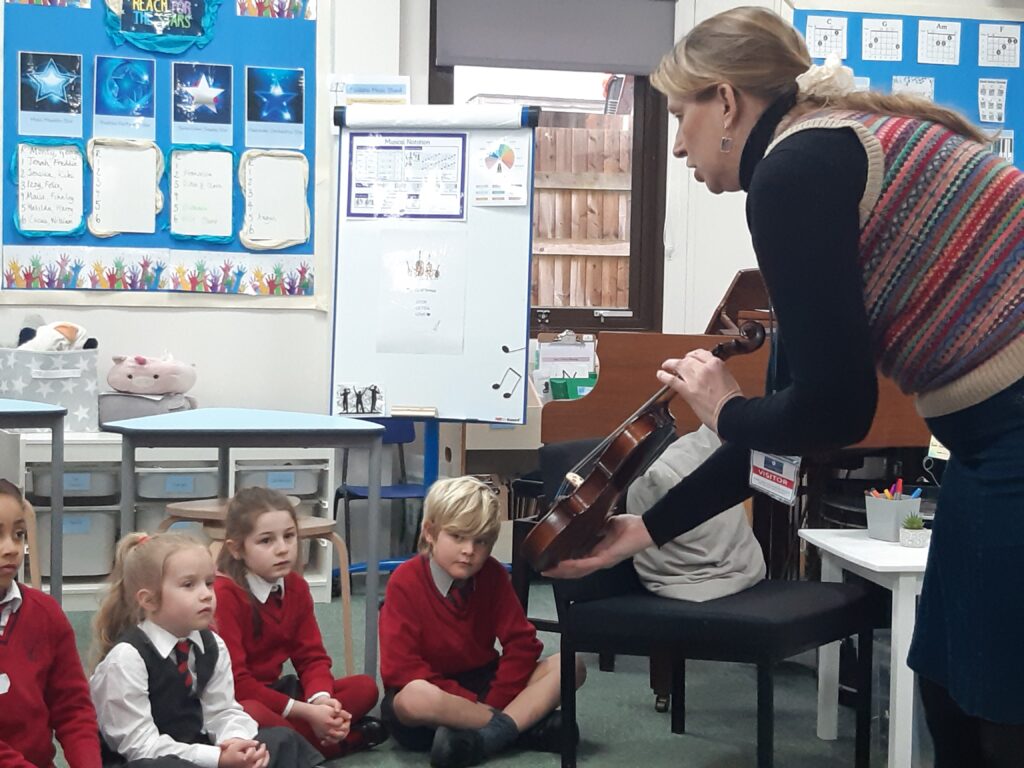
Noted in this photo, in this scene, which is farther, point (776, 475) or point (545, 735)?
point (545, 735)

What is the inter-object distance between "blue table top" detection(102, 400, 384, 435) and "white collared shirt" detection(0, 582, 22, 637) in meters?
0.68

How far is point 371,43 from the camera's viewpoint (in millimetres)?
4754

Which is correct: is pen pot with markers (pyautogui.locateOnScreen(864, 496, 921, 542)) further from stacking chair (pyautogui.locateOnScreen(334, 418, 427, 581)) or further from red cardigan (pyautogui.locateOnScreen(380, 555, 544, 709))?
stacking chair (pyautogui.locateOnScreen(334, 418, 427, 581))

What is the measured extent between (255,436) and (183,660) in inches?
26.8

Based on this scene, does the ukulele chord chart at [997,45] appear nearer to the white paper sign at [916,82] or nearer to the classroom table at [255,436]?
the white paper sign at [916,82]

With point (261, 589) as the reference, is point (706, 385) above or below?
above

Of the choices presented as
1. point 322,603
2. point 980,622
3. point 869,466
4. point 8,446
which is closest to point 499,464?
point 322,603

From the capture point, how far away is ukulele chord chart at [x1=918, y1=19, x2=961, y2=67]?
16.6 ft

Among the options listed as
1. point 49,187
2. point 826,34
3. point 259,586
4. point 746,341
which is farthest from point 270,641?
point 826,34

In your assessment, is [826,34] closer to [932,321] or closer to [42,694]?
[42,694]

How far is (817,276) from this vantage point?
975 millimetres

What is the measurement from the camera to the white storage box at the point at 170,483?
4277 millimetres

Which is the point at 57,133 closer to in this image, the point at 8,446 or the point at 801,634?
the point at 8,446

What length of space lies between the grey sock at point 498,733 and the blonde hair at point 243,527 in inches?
21.4
